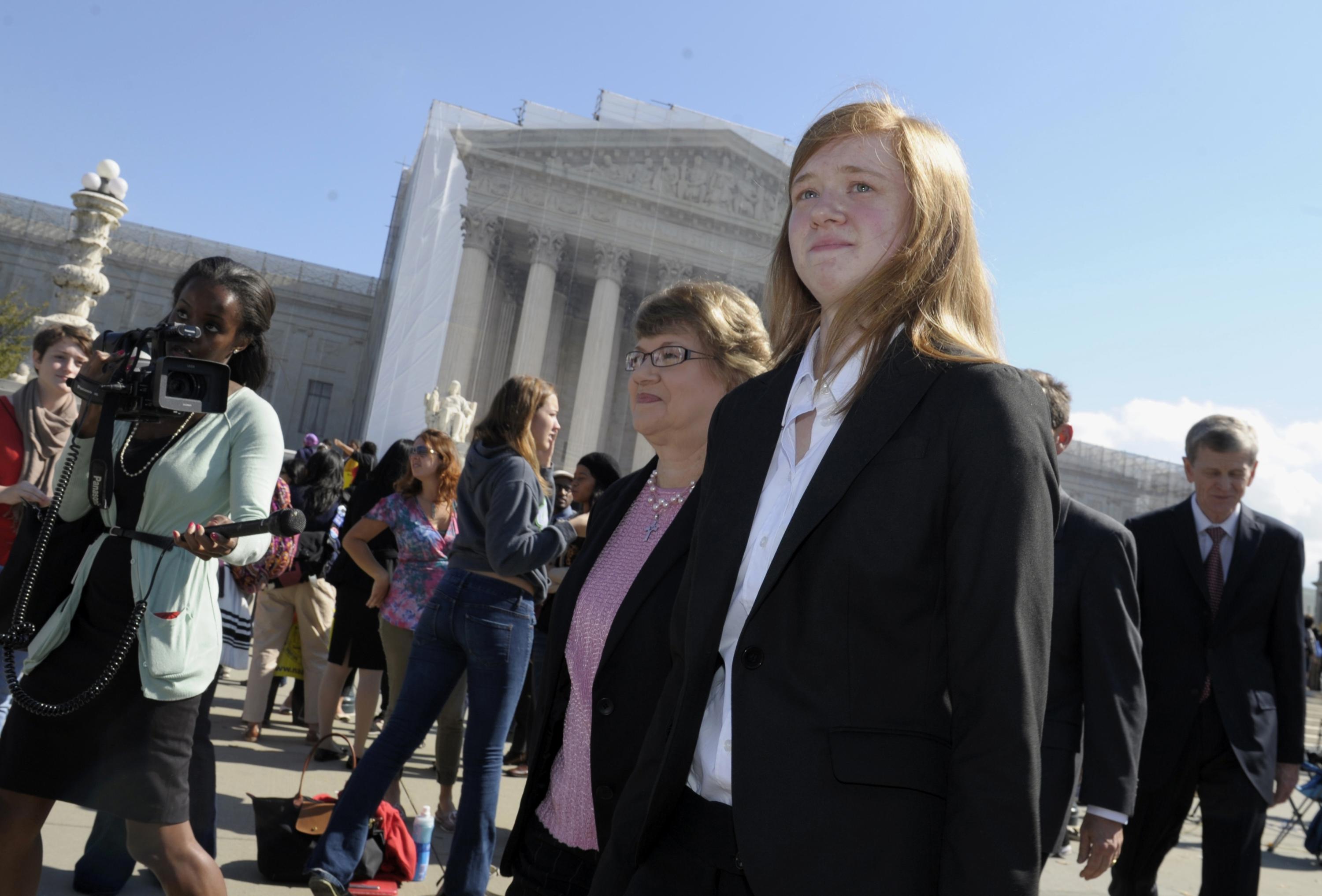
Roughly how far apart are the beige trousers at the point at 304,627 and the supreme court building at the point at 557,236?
985 inches

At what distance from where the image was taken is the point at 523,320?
3525 centimetres

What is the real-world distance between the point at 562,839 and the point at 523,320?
3365 cm

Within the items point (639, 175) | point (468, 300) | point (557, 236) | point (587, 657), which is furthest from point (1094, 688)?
point (639, 175)

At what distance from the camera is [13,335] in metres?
31.8

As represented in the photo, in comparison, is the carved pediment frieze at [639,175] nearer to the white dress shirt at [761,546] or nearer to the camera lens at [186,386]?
the camera lens at [186,386]

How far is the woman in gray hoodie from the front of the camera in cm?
360

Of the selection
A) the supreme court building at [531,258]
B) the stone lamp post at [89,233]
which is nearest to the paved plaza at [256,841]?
the stone lamp post at [89,233]

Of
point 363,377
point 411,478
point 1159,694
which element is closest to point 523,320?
point 363,377

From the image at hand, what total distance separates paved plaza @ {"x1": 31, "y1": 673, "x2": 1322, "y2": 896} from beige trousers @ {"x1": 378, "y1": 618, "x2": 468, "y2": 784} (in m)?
0.36

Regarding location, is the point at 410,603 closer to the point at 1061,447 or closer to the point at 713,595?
the point at 1061,447

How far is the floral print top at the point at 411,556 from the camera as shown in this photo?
538 centimetres

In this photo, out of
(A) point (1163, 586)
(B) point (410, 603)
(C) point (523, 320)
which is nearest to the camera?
(A) point (1163, 586)

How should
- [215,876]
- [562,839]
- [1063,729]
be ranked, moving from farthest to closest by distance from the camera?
[1063,729]
[215,876]
[562,839]

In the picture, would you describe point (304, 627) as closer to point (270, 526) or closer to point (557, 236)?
point (270, 526)
